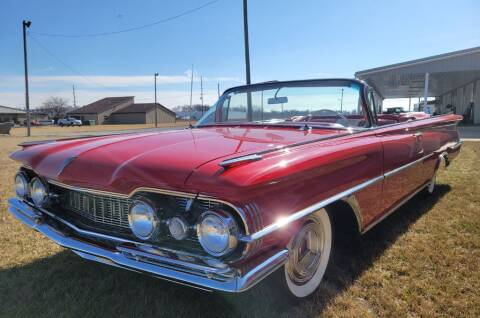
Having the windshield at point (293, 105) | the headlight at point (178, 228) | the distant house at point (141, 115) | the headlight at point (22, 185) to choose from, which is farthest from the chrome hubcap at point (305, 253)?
the distant house at point (141, 115)

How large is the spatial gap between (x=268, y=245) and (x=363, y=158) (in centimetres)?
112

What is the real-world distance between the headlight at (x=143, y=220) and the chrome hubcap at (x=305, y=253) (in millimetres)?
779

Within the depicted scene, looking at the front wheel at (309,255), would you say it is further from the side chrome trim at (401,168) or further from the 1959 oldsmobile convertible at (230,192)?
the side chrome trim at (401,168)

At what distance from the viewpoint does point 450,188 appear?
538 cm

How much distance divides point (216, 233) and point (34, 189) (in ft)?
5.10

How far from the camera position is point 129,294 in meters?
2.53

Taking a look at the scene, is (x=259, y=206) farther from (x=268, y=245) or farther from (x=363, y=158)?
(x=363, y=158)

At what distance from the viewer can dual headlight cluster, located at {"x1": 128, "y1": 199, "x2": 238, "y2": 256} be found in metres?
1.69

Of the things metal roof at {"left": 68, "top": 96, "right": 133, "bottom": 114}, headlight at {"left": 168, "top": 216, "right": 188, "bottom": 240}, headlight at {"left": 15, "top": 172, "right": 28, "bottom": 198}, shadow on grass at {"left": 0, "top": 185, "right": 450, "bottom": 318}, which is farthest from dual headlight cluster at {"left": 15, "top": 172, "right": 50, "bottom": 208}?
metal roof at {"left": 68, "top": 96, "right": 133, "bottom": 114}

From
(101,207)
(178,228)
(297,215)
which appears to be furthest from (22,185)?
(297,215)

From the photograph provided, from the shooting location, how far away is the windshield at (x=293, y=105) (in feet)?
10.8

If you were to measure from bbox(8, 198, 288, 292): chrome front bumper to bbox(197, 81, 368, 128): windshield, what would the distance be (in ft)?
5.34

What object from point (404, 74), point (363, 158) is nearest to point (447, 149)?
point (363, 158)

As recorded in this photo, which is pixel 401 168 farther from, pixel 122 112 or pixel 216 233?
pixel 122 112
